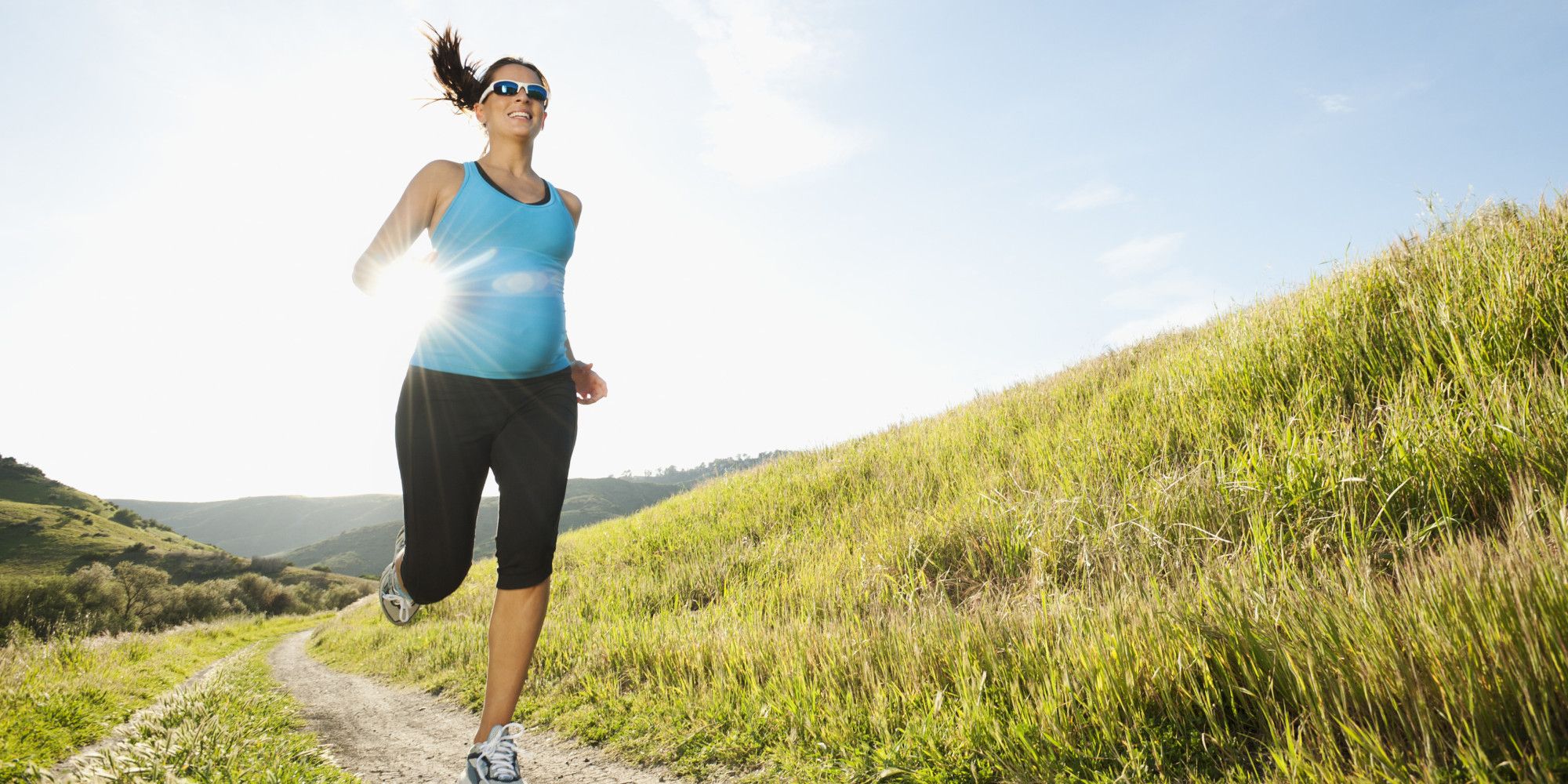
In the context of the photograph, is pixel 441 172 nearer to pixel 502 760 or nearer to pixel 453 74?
pixel 453 74

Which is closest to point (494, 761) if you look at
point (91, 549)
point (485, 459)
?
point (485, 459)

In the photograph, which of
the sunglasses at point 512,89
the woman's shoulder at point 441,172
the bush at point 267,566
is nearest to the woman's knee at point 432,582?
the woman's shoulder at point 441,172

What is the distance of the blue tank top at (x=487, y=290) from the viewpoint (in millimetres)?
2953

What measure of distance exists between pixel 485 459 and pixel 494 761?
49.3 inches

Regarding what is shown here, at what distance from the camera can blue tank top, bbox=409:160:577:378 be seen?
295 cm

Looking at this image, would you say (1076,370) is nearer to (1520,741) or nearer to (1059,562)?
(1059,562)

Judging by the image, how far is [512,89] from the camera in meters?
3.38

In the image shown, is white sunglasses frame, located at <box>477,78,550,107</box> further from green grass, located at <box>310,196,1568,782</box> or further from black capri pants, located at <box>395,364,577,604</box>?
green grass, located at <box>310,196,1568,782</box>

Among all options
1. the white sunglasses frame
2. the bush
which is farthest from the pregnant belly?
the bush

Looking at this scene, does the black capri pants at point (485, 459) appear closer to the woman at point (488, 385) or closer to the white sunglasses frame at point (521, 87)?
the woman at point (488, 385)

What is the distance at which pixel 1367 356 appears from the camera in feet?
14.7

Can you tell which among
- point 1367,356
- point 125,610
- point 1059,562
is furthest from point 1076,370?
point 125,610

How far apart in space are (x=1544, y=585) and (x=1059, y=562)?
2.72 meters

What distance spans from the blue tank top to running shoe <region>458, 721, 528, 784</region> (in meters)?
1.49
